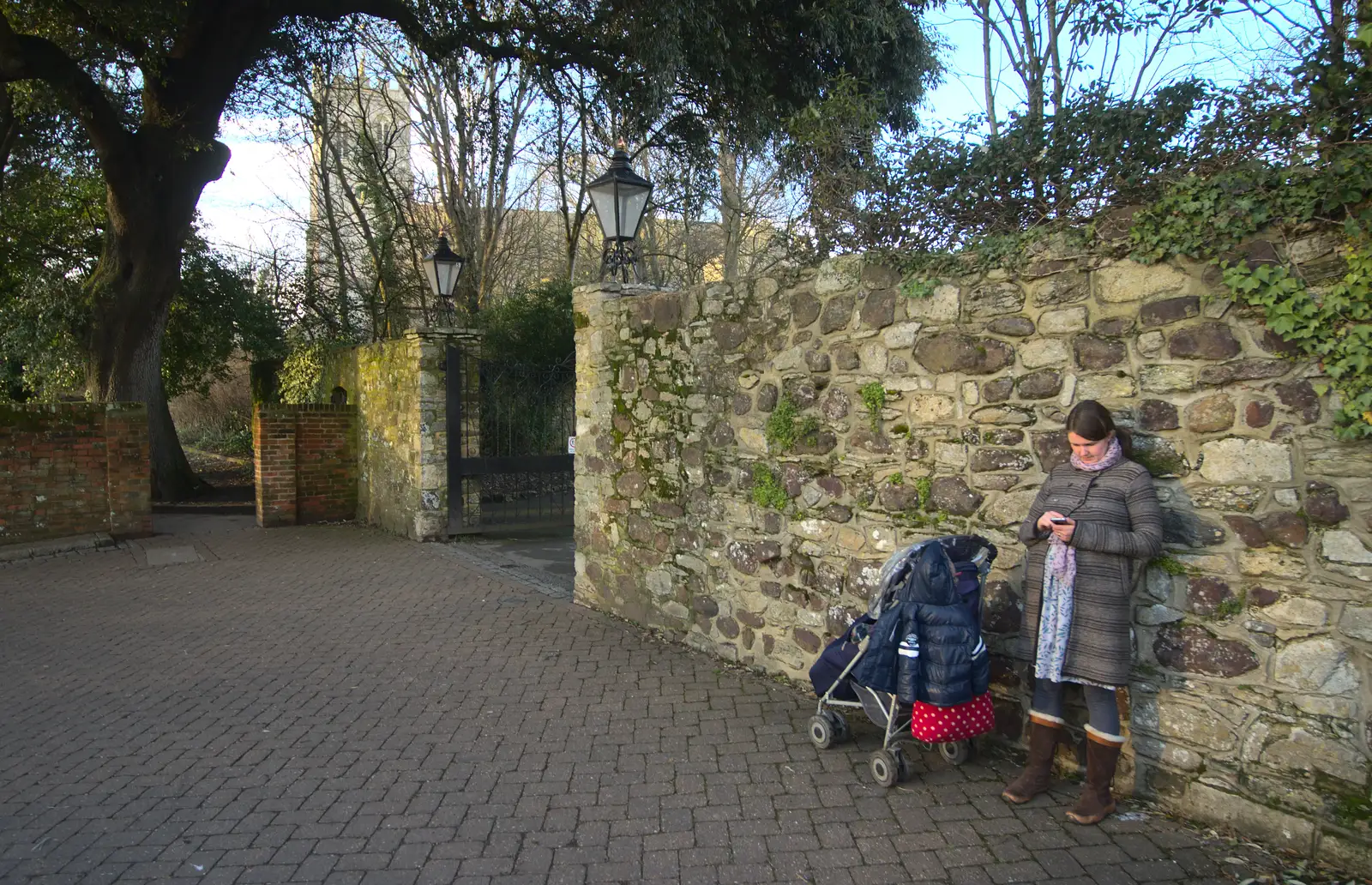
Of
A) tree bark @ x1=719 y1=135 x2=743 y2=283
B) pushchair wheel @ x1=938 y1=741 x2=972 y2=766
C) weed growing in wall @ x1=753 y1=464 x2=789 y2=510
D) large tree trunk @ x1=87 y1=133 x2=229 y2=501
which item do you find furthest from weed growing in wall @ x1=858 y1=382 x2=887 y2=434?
tree bark @ x1=719 y1=135 x2=743 y2=283

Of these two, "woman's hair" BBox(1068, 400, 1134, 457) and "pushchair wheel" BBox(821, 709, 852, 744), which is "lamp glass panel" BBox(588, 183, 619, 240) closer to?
"pushchair wheel" BBox(821, 709, 852, 744)

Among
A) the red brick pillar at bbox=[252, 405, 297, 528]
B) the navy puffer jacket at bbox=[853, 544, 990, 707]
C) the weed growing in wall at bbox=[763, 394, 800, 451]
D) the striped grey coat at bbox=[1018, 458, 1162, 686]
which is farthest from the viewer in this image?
the red brick pillar at bbox=[252, 405, 297, 528]

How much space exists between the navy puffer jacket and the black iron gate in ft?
23.2

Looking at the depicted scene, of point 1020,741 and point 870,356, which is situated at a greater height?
point 870,356

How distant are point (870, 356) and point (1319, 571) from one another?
7.15 feet

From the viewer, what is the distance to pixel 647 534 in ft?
20.5

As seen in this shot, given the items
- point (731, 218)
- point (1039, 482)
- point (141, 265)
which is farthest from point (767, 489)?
point (731, 218)

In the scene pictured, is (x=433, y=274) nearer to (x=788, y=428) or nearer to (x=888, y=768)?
(x=788, y=428)

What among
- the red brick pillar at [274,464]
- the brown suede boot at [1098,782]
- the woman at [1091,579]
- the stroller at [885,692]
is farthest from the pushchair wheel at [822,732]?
the red brick pillar at [274,464]

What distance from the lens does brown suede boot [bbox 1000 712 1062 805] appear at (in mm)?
3463

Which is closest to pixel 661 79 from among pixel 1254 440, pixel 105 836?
pixel 1254 440

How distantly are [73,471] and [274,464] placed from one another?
228 cm

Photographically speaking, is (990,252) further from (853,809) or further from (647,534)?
(647,534)

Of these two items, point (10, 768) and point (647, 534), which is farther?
point (647, 534)
